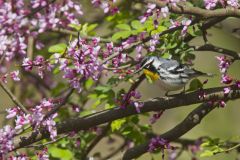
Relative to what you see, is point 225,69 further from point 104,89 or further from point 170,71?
point 104,89

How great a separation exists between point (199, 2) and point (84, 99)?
2.39m

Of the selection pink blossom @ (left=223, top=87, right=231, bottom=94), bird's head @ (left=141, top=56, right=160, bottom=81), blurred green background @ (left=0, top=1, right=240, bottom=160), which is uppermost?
bird's head @ (left=141, top=56, right=160, bottom=81)

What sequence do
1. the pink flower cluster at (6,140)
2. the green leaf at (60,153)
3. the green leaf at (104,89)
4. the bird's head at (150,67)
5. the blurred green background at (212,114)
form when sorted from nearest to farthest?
the pink flower cluster at (6,140) → the bird's head at (150,67) → the green leaf at (104,89) → the green leaf at (60,153) → the blurred green background at (212,114)

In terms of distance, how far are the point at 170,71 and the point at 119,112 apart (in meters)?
0.73

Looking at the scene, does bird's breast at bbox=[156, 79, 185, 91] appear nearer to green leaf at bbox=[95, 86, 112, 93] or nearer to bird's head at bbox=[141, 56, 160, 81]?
bird's head at bbox=[141, 56, 160, 81]

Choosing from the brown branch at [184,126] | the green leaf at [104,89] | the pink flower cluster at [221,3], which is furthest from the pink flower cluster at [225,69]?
the green leaf at [104,89]

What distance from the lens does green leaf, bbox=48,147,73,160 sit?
605 cm

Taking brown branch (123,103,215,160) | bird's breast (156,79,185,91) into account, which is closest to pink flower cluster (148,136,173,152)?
brown branch (123,103,215,160)

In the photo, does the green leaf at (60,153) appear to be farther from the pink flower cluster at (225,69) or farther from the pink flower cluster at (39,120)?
the pink flower cluster at (225,69)

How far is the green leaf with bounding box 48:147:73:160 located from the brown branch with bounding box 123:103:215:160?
726mm

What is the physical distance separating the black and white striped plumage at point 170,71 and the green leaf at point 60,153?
126cm

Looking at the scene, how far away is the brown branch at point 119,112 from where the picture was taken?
193 inches

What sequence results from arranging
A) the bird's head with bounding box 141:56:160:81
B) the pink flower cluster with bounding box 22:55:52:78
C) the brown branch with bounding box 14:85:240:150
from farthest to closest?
the bird's head with bounding box 141:56:160:81, the brown branch with bounding box 14:85:240:150, the pink flower cluster with bounding box 22:55:52:78

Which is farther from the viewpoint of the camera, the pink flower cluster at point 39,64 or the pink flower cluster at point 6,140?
the pink flower cluster at point 6,140
